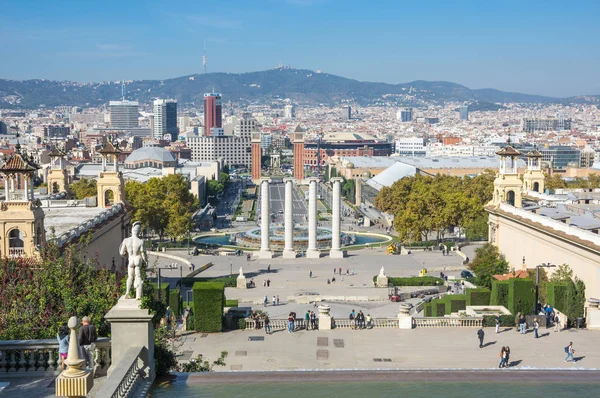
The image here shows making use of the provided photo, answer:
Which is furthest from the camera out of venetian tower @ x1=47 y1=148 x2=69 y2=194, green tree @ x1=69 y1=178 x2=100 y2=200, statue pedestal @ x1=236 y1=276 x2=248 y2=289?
green tree @ x1=69 y1=178 x2=100 y2=200

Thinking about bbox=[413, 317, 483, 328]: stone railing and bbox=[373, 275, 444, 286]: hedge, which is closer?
bbox=[413, 317, 483, 328]: stone railing

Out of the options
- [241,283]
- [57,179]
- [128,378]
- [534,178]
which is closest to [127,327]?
[128,378]

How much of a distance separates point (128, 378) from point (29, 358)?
2502 mm

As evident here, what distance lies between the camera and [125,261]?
46219 millimetres

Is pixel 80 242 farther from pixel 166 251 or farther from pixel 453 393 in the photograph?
pixel 166 251

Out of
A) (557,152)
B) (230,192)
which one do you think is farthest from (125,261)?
(557,152)

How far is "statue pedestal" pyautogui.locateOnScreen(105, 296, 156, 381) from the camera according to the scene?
43.0ft

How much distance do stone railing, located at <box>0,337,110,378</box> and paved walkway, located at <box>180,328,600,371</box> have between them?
38.8 feet

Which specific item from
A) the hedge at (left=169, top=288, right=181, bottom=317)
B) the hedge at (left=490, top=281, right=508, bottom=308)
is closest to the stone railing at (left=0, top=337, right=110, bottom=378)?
the hedge at (left=169, top=288, right=181, bottom=317)

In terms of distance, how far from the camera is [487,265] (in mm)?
50312

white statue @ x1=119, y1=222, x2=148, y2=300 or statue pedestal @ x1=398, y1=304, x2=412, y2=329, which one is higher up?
white statue @ x1=119, y1=222, x2=148, y2=300

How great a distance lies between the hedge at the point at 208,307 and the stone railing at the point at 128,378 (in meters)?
18.2

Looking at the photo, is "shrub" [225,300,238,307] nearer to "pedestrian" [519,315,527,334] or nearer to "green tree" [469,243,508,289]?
"green tree" [469,243,508,289]

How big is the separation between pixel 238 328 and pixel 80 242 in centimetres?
947
